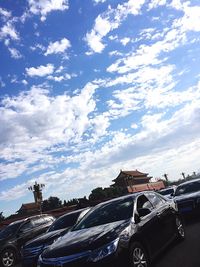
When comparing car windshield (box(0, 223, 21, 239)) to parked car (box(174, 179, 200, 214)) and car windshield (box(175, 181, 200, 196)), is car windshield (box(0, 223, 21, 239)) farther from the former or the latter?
car windshield (box(175, 181, 200, 196))

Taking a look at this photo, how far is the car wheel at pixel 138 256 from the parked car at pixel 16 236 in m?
9.06

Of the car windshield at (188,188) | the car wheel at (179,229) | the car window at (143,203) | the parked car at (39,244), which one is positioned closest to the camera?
the car window at (143,203)

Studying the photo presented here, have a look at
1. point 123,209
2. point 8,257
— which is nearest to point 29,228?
point 8,257

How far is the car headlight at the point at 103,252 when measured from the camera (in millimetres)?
5589

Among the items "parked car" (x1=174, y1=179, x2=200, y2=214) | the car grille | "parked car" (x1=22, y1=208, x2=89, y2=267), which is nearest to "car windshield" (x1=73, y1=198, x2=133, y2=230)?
"parked car" (x1=22, y1=208, x2=89, y2=267)

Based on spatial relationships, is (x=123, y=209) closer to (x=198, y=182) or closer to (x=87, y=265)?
(x=87, y=265)

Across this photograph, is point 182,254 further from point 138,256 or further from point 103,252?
Answer: point 103,252

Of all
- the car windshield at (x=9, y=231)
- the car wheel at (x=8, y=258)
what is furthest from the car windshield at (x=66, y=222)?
the car windshield at (x=9, y=231)

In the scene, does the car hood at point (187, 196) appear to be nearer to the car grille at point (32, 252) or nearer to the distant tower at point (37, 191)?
the car grille at point (32, 252)

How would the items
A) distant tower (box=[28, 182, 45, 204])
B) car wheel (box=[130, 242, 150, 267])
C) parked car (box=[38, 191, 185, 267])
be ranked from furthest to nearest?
distant tower (box=[28, 182, 45, 204])
car wheel (box=[130, 242, 150, 267])
parked car (box=[38, 191, 185, 267])

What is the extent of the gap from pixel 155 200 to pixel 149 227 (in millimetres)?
1530

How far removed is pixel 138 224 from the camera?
688cm

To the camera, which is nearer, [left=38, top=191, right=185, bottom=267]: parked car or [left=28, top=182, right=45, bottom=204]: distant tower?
[left=38, top=191, right=185, bottom=267]: parked car

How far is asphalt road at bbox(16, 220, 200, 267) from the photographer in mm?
7086
